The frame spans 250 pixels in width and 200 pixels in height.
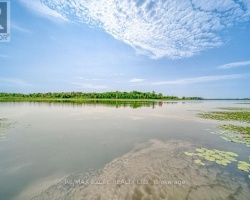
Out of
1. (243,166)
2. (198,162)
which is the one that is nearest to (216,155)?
(243,166)

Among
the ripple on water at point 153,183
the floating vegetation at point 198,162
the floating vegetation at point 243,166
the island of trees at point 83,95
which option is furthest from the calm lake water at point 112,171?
the island of trees at point 83,95

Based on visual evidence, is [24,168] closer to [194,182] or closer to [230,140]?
[194,182]

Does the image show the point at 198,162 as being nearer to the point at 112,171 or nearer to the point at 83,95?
the point at 112,171

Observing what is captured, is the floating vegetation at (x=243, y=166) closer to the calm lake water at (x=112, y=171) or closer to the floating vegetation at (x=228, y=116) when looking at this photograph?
the calm lake water at (x=112, y=171)

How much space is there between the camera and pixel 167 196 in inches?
139

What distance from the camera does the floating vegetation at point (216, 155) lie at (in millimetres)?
5395

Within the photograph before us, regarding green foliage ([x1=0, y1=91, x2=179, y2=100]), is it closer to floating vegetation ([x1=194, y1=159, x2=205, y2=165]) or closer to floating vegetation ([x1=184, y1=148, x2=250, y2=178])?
floating vegetation ([x1=184, y1=148, x2=250, y2=178])

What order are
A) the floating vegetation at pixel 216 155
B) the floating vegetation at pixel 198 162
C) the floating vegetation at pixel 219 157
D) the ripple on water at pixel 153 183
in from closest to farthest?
the ripple on water at pixel 153 183 → the floating vegetation at pixel 219 157 → the floating vegetation at pixel 198 162 → the floating vegetation at pixel 216 155

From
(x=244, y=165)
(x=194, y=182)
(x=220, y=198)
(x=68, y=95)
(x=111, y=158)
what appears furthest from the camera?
(x=68, y=95)

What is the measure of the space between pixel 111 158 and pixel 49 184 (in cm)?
211

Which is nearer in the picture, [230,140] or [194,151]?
[194,151]

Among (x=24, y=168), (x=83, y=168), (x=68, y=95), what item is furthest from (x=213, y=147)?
(x=68, y=95)

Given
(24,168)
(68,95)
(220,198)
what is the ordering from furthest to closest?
(68,95) → (24,168) → (220,198)

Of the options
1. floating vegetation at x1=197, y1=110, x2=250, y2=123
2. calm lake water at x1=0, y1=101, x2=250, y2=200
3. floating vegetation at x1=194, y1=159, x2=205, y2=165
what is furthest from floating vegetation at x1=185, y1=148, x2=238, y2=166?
floating vegetation at x1=197, y1=110, x2=250, y2=123
